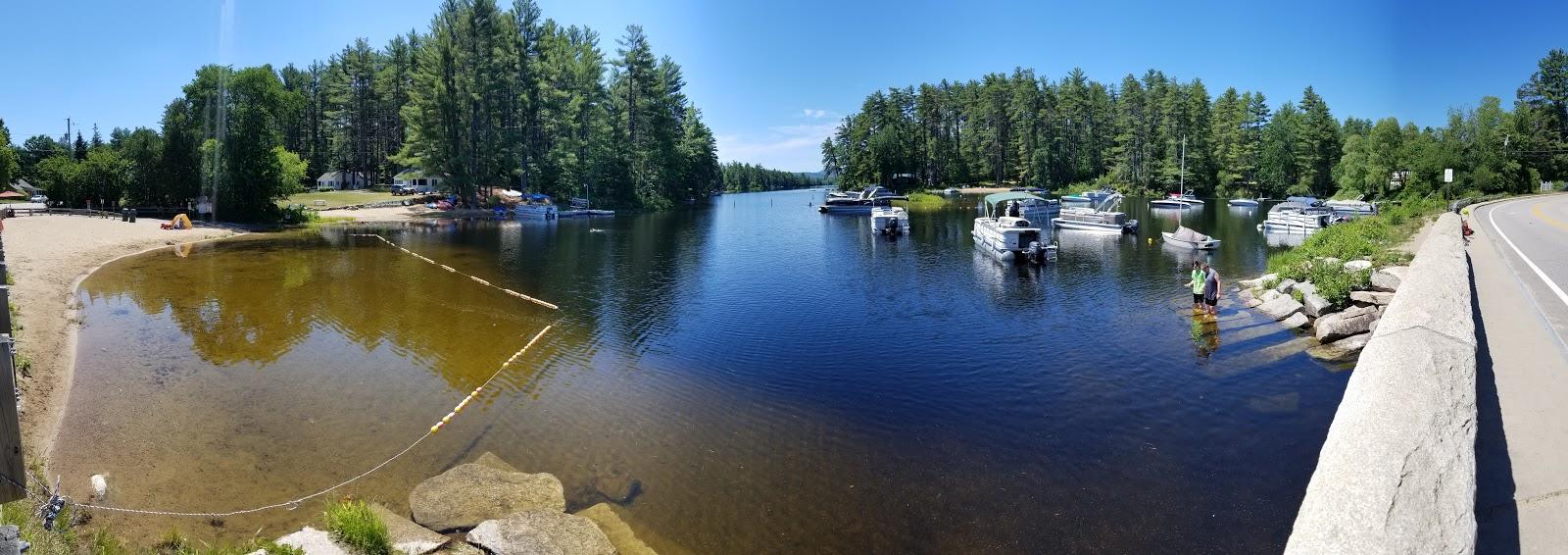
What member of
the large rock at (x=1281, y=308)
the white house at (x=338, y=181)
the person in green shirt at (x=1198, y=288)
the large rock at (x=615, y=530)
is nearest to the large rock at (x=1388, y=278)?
the large rock at (x=1281, y=308)

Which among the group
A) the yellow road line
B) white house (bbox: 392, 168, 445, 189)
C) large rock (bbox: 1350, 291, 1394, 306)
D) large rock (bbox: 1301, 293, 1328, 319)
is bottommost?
large rock (bbox: 1301, 293, 1328, 319)

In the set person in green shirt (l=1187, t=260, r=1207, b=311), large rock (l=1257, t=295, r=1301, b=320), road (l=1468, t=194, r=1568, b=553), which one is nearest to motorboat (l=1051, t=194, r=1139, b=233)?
person in green shirt (l=1187, t=260, r=1207, b=311)

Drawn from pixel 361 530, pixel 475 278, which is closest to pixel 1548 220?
pixel 361 530

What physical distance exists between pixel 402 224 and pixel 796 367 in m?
53.0

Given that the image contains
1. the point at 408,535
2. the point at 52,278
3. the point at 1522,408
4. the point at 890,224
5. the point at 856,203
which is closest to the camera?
the point at 1522,408

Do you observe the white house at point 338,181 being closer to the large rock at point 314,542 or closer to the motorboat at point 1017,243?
the motorboat at point 1017,243

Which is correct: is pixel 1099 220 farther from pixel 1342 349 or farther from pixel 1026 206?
pixel 1342 349

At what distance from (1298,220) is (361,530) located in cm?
6033

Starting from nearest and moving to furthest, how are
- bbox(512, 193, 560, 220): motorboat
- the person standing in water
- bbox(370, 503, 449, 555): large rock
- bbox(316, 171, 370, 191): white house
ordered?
bbox(370, 503, 449, 555): large rock < the person standing in water < bbox(512, 193, 560, 220): motorboat < bbox(316, 171, 370, 191): white house

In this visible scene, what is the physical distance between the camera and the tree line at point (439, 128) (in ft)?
177

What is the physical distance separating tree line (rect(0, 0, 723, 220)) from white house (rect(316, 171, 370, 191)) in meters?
0.71

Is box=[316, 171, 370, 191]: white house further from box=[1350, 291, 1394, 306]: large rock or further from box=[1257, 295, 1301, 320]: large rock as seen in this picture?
Answer: box=[1350, 291, 1394, 306]: large rock

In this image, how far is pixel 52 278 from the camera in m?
27.4

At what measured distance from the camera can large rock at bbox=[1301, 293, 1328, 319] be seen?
19906 mm
